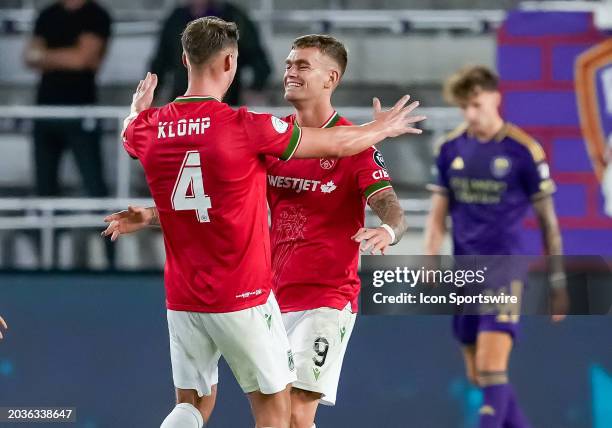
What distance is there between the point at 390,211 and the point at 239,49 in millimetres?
2125

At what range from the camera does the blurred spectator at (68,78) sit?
598 centimetres

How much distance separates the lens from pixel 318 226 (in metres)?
4.32

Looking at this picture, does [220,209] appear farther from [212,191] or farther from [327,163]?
[327,163]

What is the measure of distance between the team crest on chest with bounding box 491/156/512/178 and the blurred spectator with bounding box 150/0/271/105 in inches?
46.5

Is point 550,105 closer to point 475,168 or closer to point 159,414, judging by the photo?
point 475,168

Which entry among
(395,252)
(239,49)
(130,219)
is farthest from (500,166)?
(130,219)

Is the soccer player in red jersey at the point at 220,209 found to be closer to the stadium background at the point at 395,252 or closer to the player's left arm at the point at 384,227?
the player's left arm at the point at 384,227

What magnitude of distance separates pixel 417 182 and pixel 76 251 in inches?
66.8

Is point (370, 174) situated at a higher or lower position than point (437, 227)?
higher

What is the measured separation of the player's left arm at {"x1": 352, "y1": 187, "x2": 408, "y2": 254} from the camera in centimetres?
379

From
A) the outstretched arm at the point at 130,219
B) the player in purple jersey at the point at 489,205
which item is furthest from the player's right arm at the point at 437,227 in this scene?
the outstretched arm at the point at 130,219

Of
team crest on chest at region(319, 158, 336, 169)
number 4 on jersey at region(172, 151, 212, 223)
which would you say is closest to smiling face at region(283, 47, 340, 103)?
team crest on chest at region(319, 158, 336, 169)

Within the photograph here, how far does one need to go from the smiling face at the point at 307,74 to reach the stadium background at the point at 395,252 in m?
1.60

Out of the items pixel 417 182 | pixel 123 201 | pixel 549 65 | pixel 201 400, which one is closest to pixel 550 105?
pixel 549 65
